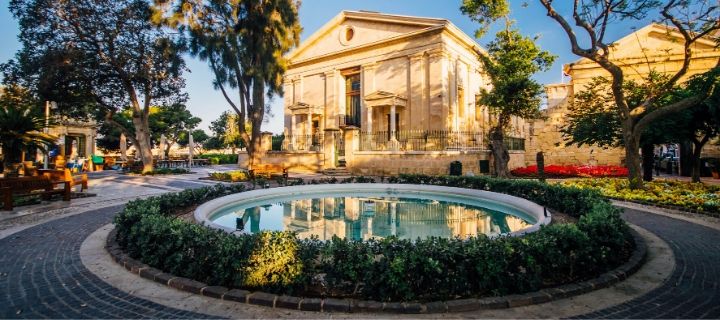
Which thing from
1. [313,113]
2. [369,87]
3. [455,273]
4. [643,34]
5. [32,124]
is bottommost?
[455,273]

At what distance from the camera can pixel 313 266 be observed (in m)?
3.65

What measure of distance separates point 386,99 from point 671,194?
52.9ft

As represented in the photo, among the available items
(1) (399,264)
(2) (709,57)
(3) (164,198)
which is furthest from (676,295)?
(2) (709,57)

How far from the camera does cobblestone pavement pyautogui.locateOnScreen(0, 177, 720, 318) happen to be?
10.7ft

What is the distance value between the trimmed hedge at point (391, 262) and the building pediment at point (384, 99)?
1895 cm

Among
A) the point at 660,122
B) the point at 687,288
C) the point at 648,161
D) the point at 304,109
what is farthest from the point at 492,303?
the point at 304,109

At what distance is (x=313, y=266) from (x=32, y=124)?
1335 centimetres

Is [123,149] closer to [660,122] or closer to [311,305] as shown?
[311,305]

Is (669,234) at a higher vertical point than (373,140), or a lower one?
lower

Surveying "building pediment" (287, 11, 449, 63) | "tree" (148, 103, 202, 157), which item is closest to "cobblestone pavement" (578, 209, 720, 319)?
"building pediment" (287, 11, 449, 63)

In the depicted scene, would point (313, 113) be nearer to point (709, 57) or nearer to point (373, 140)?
point (373, 140)

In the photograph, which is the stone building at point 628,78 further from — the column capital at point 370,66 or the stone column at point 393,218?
the stone column at point 393,218

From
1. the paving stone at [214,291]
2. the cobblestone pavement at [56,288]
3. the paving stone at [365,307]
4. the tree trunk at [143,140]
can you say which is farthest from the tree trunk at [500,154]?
the tree trunk at [143,140]

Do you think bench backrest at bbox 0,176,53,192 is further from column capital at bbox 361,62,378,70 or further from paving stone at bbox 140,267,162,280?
column capital at bbox 361,62,378,70
